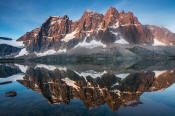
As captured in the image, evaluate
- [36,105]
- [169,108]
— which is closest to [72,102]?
[36,105]

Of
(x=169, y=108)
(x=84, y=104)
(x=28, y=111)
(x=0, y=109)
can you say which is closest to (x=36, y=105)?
(x=28, y=111)

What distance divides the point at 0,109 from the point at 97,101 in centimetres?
1313

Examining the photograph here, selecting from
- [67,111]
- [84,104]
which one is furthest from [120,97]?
[67,111]

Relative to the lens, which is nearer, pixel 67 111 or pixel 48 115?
pixel 48 115

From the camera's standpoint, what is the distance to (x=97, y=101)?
2231cm

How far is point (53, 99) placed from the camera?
78.3 feet

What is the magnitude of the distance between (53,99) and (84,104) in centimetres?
569

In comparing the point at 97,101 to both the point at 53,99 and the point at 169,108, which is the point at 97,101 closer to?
the point at 53,99

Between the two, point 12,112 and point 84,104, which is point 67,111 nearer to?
point 84,104

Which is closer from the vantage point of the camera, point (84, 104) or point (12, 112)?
point (12, 112)

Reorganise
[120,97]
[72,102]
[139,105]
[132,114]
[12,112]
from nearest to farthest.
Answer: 1. [132,114]
2. [12,112]
3. [139,105]
4. [72,102]
5. [120,97]

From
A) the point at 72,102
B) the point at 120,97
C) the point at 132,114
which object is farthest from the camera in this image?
the point at 120,97

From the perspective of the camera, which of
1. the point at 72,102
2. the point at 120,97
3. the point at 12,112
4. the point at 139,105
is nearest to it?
the point at 12,112

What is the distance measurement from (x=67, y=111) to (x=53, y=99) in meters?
6.11
